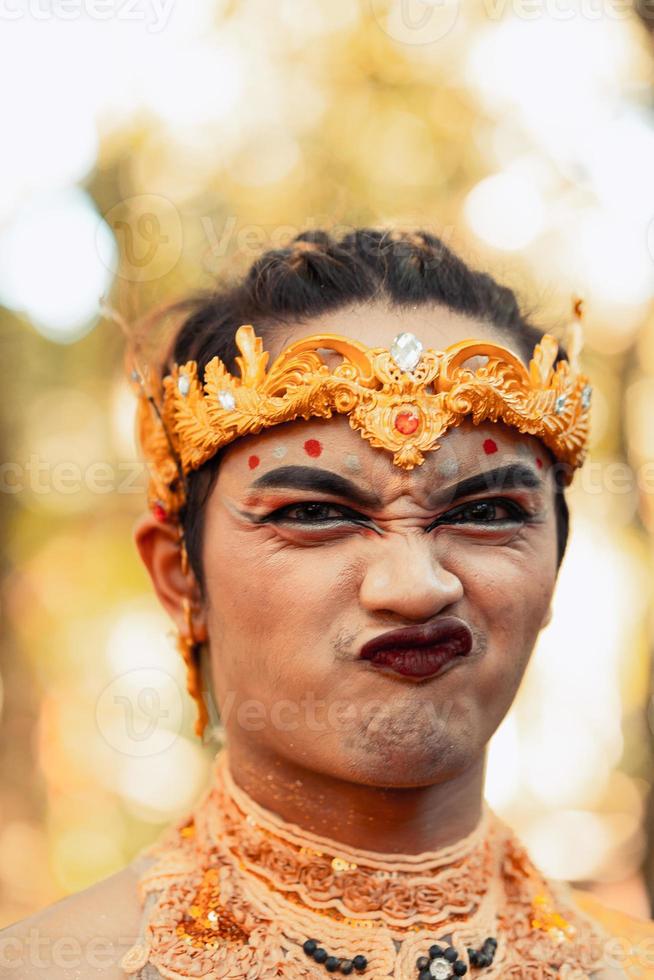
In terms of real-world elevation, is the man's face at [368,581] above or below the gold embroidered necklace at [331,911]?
above

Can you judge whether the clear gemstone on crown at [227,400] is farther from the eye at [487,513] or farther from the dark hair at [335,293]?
the eye at [487,513]

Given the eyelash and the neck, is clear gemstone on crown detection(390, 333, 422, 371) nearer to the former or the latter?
the eyelash

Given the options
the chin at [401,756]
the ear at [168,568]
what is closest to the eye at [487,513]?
the chin at [401,756]

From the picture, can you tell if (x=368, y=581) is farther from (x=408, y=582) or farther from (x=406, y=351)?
(x=406, y=351)

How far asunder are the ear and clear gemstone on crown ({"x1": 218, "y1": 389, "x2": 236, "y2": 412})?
1.49 feet

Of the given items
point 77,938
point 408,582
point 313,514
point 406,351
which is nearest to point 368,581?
point 408,582

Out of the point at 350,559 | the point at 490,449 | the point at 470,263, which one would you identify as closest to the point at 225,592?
the point at 350,559

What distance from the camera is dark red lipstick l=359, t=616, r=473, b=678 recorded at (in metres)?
2.18

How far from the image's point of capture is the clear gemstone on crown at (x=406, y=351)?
2.33 m

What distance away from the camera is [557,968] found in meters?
2.41

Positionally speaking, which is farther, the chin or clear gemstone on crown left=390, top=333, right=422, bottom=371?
clear gemstone on crown left=390, top=333, right=422, bottom=371

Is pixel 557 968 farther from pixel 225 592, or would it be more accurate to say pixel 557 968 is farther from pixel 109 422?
pixel 109 422

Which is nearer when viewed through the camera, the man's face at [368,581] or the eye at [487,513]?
the man's face at [368,581]

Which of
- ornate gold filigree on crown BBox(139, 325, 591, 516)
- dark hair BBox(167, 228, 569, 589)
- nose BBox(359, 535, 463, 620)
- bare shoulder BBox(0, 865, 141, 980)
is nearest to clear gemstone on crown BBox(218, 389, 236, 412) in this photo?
ornate gold filigree on crown BBox(139, 325, 591, 516)
